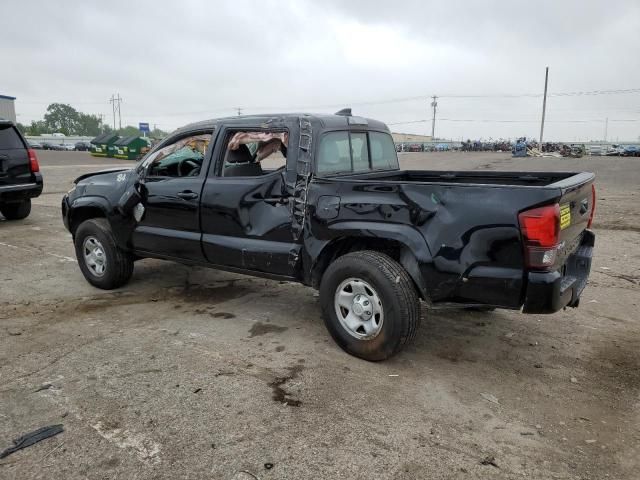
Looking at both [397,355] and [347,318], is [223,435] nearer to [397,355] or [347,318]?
[347,318]

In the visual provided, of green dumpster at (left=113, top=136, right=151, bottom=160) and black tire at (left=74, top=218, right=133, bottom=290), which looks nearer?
black tire at (left=74, top=218, right=133, bottom=290)

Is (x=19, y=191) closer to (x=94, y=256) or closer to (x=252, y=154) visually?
(x=94, y=256)

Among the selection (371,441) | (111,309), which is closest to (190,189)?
(111,309)

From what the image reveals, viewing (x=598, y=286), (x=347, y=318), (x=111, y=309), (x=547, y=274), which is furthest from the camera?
(x=598, y=286)

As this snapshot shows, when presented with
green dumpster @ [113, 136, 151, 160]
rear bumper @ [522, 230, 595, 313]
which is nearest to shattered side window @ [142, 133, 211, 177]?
rear bumper @ [522, 230, 595, 313]

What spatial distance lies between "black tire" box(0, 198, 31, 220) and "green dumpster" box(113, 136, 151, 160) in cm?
2857

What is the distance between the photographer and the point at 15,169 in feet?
29.2

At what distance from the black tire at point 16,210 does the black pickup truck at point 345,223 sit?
5386mm

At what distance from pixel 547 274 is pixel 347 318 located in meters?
1.43

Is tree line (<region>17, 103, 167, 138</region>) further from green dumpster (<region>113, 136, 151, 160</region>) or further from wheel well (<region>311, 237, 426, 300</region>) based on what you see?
wheel well (<region>311, 237, 426, 300</region>)

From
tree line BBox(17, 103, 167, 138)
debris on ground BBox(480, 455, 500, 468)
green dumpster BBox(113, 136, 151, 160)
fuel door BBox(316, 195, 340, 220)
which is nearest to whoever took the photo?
debris on ground BBox(480, 455, 500, 468)

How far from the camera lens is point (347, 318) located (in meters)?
3.74

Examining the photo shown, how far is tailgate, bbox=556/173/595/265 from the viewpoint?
3109mm

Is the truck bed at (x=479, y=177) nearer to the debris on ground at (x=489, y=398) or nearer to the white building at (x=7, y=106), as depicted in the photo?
the debris on ground at (x=489, y=398)
